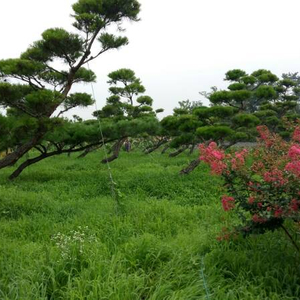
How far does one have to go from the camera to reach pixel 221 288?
90.4 inches

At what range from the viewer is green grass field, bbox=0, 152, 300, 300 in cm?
225

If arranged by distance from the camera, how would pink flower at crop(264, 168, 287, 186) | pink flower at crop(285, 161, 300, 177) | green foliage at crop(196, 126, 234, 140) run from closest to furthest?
pink flower at crop(285, 161, 300, 177) < pink flower at crop(264, 168, 287, 186) < green foliage at crop(196, 126, 234, 140)

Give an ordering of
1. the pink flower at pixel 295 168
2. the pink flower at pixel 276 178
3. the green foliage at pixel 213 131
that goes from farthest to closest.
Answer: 1. the green foliage at pixel 213 131
2. the pink flower at pixel 276 178
3. the pink flower at pixel 295 168

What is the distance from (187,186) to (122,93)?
6346 millimetres

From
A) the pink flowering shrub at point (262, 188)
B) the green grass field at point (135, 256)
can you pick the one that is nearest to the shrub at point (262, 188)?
the pink flowering shrub at point (262, 188)

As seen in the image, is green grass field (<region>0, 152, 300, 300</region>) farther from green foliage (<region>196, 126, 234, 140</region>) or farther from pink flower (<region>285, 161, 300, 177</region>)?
green foliage (<region>196, 126, 234, 140</region>)

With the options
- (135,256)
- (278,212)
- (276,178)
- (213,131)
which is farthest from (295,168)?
(213,131)

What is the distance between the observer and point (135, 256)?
9.16ft

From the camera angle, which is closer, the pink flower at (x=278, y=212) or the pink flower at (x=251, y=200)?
the pink flower at (x=278, y=212)

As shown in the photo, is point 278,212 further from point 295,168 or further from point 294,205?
point 295,168

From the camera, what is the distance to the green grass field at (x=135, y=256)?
88.4 inches

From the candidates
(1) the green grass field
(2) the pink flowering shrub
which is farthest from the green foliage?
(2) the pink flowering shrub

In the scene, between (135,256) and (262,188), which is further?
(135,256)

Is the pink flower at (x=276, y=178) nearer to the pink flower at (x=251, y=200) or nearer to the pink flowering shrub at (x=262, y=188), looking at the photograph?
the pink flowering shrub at (x=262, y=188)
